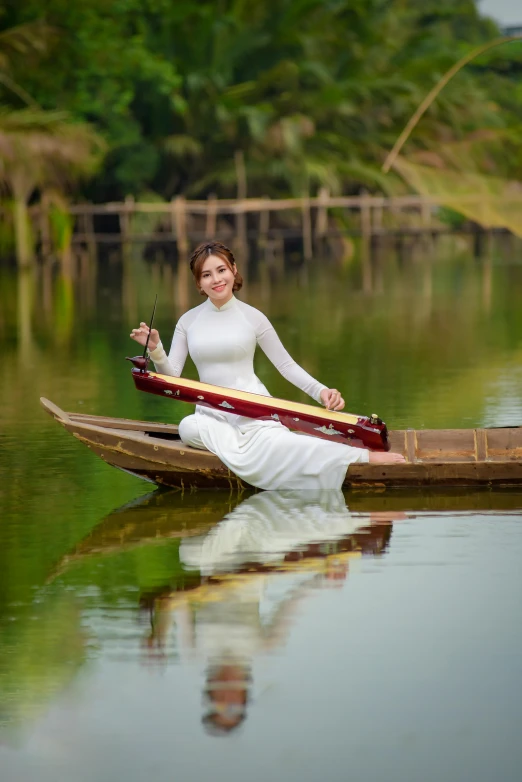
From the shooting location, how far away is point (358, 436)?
8320 millimetres

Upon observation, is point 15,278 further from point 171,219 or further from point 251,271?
point 171,219

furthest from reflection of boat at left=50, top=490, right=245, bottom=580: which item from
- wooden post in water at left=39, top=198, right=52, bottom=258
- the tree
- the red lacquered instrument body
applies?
wooden post in water at left=39, top=198, right=52, bottom=258

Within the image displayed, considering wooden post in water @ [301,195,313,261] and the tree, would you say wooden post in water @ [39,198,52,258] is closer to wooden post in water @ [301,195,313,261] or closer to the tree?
the tree

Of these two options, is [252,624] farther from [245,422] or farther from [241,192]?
[241,192]

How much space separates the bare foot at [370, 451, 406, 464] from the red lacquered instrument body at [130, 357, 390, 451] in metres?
0.05

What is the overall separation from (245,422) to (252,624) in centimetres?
259

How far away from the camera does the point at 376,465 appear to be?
823 cm

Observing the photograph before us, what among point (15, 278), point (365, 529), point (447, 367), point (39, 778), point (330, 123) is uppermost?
point (330, 123)

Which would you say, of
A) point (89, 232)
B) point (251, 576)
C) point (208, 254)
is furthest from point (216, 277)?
point (89, 232)

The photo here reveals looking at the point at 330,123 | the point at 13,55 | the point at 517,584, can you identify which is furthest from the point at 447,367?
the point at 330,123

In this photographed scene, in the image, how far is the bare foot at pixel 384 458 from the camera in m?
8.23

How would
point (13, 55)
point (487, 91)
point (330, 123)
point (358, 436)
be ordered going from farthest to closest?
point (487, 91) → point (330, 123) → point (13, 55) → point (358, 436)

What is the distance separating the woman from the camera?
8242 millimetres

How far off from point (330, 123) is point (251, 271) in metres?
13.5
